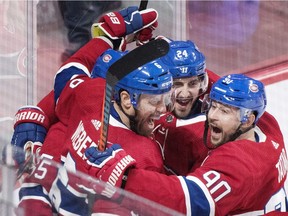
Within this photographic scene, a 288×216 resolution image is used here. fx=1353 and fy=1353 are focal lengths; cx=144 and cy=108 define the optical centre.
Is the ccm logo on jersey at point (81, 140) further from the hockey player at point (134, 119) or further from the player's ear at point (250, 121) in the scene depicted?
the player's ear at point (250, 121)

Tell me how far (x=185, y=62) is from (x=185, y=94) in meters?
0.08

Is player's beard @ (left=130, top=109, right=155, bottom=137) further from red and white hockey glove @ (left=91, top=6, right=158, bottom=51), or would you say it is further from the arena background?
the arena background

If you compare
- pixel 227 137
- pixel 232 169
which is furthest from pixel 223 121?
pixel 232 169

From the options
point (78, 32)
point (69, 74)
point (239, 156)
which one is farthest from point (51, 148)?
point (78, 32)

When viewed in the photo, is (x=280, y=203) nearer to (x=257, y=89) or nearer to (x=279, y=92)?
(x=257, y=89)

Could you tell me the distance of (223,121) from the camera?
3141 mm

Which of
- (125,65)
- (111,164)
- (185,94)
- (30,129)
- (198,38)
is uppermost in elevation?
(125,65)

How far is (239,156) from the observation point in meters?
3.04

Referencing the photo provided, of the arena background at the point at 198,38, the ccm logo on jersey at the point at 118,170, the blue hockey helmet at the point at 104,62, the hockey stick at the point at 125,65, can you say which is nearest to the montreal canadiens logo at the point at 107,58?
the blue hockey helmet at the point at 104,62

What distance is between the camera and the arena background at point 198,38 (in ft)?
13.2

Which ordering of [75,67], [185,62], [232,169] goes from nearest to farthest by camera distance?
[232,169] < [185,62] < [75,67]

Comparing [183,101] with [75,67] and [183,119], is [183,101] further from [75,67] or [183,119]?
[75,67]

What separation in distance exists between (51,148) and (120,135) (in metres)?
0.28

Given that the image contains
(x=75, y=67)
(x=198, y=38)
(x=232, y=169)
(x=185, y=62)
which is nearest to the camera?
(x=232, y=169)
